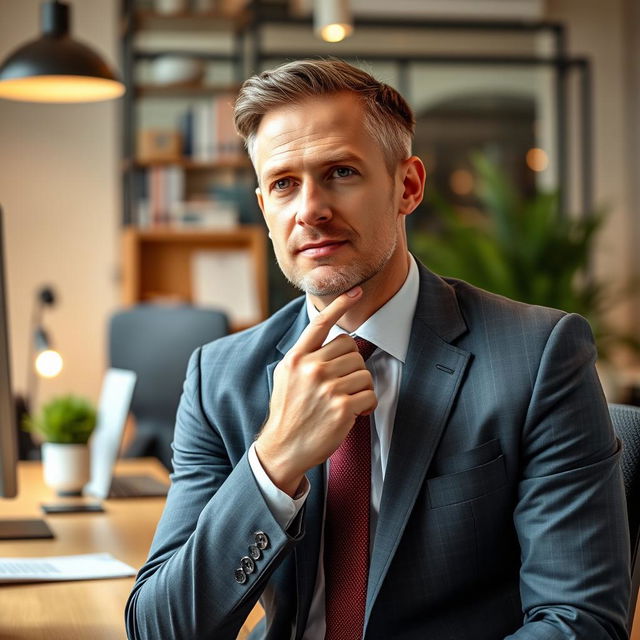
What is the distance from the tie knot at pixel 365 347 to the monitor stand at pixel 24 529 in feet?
3.08

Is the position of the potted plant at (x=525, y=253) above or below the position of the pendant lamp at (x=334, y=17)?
below

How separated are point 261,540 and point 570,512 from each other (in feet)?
1.29

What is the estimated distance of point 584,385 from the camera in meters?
1.33

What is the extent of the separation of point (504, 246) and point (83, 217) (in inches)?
105

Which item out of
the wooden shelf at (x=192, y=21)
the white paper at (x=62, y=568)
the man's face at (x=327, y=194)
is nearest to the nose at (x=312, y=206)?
the man's face at (x=327, y=194)

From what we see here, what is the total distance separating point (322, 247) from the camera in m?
1.43

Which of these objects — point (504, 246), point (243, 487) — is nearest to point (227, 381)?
point (243, 487)

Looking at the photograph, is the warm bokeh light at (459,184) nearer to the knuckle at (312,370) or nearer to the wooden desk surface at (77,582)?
the wooden desk surface at (77,582)

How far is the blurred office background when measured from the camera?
6145mm

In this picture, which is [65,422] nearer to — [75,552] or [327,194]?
[75,552]

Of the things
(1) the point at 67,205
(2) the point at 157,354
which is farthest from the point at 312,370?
(1) the point at 67,205

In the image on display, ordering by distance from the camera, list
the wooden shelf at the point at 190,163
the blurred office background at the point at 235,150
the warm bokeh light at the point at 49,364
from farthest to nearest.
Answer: the blurred office background at the point at 235,150
the wooden shelf at the point at 190,163
the warm bokeh light at the point at 49,364

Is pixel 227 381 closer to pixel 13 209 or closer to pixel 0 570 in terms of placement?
pixel 0 570

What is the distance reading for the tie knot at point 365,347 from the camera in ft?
4.82
